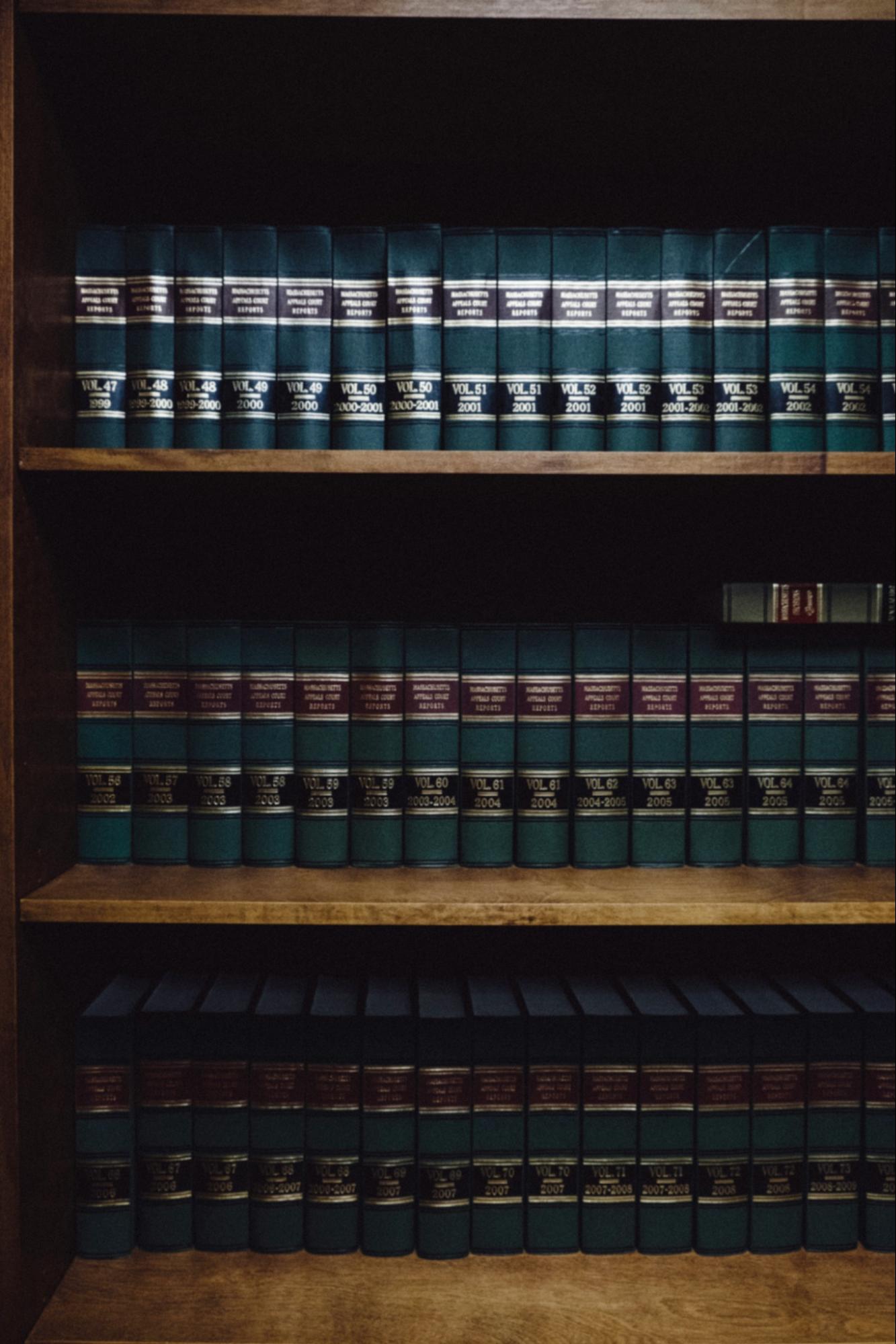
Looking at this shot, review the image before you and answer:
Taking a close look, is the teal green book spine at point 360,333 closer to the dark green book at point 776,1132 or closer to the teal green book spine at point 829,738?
the teal green book spine at point 829,738

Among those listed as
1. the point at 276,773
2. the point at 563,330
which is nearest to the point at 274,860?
the point at 276,773

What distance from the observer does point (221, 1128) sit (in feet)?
3.43

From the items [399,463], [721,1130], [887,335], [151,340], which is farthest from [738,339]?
[721,1130]

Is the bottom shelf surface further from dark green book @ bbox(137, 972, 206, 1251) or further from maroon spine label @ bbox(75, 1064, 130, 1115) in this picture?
maroon spine label @ bbox(75, 1064, 130, 1115)

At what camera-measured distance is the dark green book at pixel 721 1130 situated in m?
1.05

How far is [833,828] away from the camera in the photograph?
1053 mm

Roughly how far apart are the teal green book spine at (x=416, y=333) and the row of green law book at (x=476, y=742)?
22 centimetres

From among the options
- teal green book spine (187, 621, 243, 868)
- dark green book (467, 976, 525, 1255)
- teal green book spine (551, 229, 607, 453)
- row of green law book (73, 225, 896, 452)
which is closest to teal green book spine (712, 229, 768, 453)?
row of green law book (73, 225, 896, 452)

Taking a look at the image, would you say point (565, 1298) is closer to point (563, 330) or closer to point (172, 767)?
point (172, 767)

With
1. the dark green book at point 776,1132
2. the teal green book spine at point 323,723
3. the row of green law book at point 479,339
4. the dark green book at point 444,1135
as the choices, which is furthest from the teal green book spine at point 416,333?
the dark green book at point 776,1132

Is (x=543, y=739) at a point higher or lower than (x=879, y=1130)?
higher

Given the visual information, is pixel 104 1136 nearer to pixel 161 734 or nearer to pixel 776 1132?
pixel 161 734

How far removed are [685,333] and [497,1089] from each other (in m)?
0.84

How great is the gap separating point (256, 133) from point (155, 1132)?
115cm
